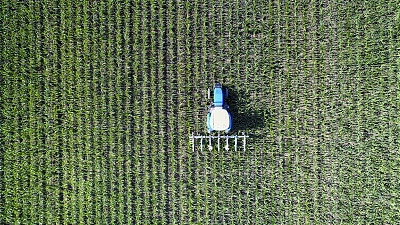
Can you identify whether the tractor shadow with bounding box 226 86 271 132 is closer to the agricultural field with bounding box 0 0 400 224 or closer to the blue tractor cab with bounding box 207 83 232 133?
the agricultural field with bounding box 0 0 400 224

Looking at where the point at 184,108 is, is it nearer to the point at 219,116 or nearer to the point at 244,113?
the point at 219,116

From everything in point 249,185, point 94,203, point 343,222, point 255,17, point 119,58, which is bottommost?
point 343,222

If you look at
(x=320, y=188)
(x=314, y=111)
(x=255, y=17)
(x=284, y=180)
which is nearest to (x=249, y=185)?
(x=284, y=180)

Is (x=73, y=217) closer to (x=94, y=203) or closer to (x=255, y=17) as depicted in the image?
(x=94, y=203)

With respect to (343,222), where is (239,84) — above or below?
above

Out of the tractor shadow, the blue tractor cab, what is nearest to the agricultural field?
the tractor shadow

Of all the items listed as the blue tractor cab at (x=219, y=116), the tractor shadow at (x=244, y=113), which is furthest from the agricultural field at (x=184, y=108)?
the blue tractor cab at (x=219, y=116)

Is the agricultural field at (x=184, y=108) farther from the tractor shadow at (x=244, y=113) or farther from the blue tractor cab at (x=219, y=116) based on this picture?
the blue tractor cab at (x=219, y=116)
